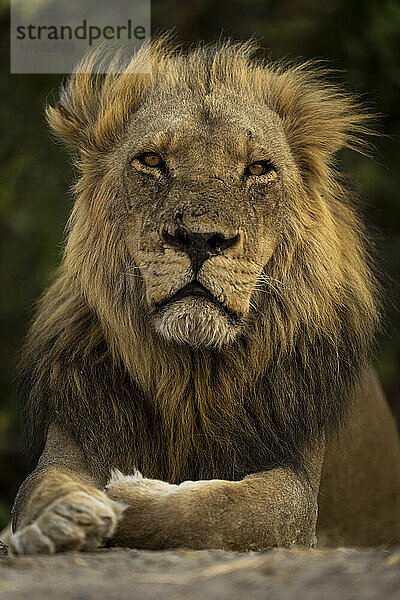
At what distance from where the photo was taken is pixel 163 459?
3230 millimetres

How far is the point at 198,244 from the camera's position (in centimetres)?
287

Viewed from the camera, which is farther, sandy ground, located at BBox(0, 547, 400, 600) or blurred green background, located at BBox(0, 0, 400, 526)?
blurred green background, located at BBox(0, 0, 400, 526)

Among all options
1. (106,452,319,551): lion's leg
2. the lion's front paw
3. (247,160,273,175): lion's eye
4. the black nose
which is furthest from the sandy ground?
(247,160,273,175): lion's eye

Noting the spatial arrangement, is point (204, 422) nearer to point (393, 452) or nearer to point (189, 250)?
point (189, 250)

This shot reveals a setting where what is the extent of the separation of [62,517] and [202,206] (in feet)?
3.31

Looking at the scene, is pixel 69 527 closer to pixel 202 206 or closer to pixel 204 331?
pixel 204 331

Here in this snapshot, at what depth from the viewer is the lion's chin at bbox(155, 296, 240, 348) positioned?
2.90 metres

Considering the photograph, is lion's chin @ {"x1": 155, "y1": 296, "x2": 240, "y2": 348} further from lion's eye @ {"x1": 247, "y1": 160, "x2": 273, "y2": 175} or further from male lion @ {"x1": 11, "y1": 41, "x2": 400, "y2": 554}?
lion's eye @ {"x1": 247, "y1": 160, "x2": 273, "y2": 175}

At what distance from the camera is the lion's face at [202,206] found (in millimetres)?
2898

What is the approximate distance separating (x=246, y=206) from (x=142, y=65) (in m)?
0.78

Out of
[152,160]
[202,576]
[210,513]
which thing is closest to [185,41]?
[152,160]

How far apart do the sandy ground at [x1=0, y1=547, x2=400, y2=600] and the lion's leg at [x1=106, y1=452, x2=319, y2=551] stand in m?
0.24

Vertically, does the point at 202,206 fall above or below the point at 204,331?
above

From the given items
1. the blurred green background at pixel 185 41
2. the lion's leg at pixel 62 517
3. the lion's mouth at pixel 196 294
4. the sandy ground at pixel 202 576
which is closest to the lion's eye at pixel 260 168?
the lion's mouth at pixel 196 294
